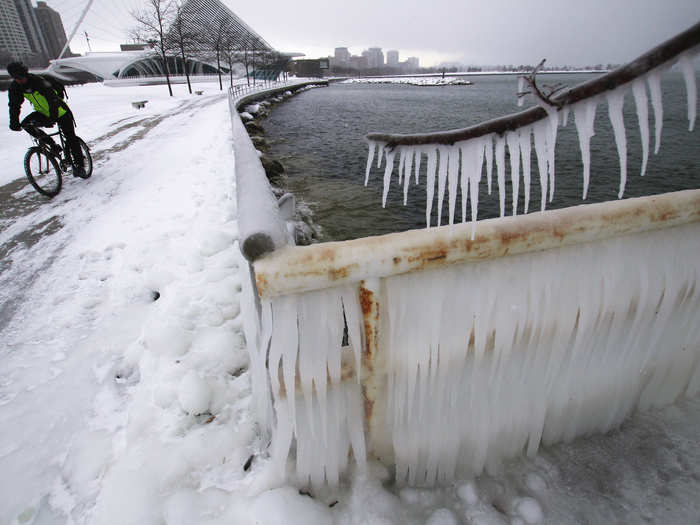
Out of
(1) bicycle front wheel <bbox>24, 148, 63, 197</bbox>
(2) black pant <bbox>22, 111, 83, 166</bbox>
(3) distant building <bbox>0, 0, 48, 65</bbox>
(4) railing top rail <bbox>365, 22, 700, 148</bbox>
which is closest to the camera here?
(4) railing top rail <bbox>365, 22, 700, 148</bbox>

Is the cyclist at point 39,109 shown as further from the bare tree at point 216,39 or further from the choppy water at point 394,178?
the bare tree at point 216,39

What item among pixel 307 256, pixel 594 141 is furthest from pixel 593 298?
pixel 594 141

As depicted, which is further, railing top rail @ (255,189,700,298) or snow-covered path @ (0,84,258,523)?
snow-covered path @ (0,84,258,523)

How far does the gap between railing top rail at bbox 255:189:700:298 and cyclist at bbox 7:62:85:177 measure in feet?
23.6

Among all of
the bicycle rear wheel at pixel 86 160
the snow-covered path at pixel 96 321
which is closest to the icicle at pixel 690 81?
the snow-covered path at pixel 96 321

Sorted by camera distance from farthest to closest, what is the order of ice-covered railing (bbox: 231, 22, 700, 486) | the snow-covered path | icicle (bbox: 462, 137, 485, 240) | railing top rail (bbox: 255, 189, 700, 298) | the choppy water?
the choppy water, the snow-covered path, icicle (bbox: 462, 137, 485, 240), ice-covered railing (bbox: 231, 22, 700, 486), railing top rail (bbox: 255, 189, 700, 298)

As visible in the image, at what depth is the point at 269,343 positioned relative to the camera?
A: 1663 mm

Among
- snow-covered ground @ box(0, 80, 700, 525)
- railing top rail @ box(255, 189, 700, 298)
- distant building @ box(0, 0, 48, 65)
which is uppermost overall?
distant building @ box(0, 0, 48, 65)

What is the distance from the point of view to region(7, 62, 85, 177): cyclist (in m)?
5.98

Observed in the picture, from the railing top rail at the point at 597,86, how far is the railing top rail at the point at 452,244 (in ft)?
1.29

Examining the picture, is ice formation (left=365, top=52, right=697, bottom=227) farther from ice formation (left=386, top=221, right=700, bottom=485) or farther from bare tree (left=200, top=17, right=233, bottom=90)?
bare tree (left=200, top=17, right=233, bottom=90)

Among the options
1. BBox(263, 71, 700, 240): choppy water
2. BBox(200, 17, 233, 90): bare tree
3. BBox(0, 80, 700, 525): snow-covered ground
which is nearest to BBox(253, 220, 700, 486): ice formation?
BBox(0, 80, 700, 525): snow-covered ground

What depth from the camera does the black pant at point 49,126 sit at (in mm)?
6297

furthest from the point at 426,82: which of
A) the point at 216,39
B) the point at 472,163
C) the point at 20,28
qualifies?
the point at 20,28
